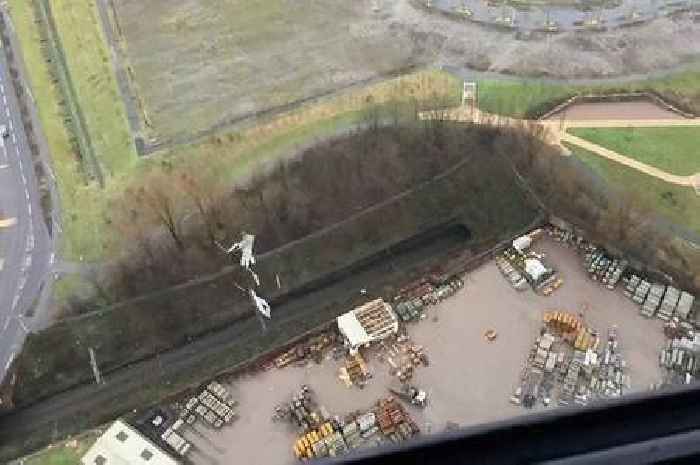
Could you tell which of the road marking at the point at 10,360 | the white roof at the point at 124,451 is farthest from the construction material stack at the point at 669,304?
the road marking at the point at 10,360

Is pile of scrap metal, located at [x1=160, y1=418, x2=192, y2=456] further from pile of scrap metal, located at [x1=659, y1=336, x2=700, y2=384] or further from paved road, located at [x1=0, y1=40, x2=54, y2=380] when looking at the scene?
pile of scrap metal, located at [x1=659, y1=336, x2=700, y2=384]

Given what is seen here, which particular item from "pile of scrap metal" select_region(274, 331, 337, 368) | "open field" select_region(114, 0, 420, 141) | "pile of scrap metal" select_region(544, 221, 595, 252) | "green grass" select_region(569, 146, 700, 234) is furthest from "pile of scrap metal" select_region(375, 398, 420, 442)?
"open field" select_region(114, 0, 420, 141)

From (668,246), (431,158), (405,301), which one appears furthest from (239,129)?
(668,246)

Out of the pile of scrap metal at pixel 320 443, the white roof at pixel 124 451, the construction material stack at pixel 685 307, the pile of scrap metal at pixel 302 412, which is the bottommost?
the pile of scrap metal at pixel 320 443

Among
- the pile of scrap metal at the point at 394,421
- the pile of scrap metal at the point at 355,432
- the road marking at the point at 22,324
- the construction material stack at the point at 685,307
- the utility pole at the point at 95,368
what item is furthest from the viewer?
the road marking at the point at 22,324

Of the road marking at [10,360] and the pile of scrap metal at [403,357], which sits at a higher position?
the road marking at [10,360]

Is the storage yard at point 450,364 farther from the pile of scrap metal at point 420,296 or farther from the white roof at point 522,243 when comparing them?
the white roof at point 522,243

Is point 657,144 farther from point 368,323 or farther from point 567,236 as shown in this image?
point 368,323
